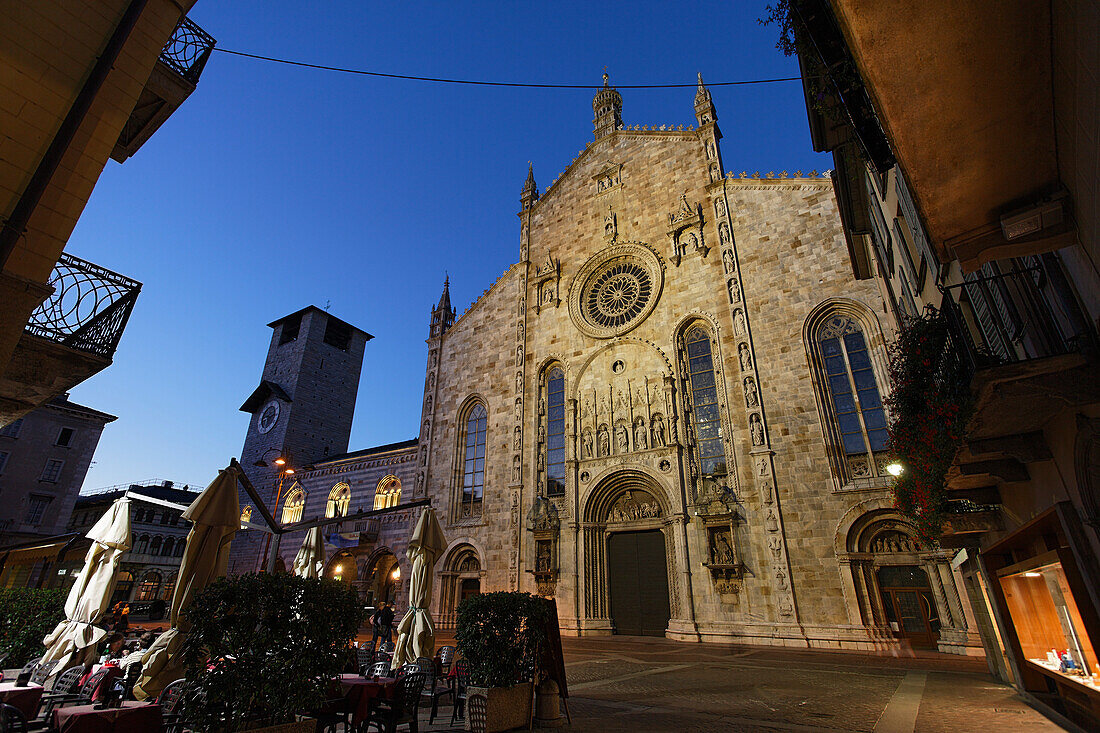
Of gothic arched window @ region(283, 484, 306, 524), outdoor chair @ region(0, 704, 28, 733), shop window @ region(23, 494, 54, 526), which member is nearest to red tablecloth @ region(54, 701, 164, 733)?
outdoor chair @ region(0, 704, 28, 733)

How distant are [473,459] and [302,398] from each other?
60.0 feet

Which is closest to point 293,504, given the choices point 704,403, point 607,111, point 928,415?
point 704,403

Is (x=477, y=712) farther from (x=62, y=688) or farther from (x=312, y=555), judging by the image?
(x=312, y=555)

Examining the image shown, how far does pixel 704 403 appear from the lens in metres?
17.5

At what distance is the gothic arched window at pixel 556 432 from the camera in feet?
64.2

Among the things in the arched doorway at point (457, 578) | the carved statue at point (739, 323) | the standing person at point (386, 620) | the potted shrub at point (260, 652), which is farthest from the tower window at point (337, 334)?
the potted shrub at point (260, 652)

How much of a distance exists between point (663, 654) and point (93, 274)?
1372 centimetres

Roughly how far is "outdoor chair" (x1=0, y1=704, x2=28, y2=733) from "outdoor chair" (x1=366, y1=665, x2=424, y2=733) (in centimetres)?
300

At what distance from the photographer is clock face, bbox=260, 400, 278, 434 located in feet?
112

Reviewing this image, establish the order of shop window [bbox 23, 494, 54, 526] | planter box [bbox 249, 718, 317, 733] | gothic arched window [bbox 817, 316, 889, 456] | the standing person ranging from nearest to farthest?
planter box [bbox 249, 718, 317, 733] < the standing person < gothic arched window [bbox 817, 316, 889, 456] < shop window [bbox 23, 494, 54, 526]

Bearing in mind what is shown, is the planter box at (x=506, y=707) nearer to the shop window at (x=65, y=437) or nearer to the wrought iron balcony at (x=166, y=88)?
the wrought iron balcony at (x=166, y=88)

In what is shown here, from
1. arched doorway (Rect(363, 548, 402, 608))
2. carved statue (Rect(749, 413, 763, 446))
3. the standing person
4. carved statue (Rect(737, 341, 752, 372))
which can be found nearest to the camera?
the standing person

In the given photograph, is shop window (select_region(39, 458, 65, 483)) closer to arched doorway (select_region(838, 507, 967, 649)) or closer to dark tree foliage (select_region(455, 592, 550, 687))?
dark tree foliage (select_region(455, 592, 550, 687))

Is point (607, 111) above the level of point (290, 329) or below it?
above
